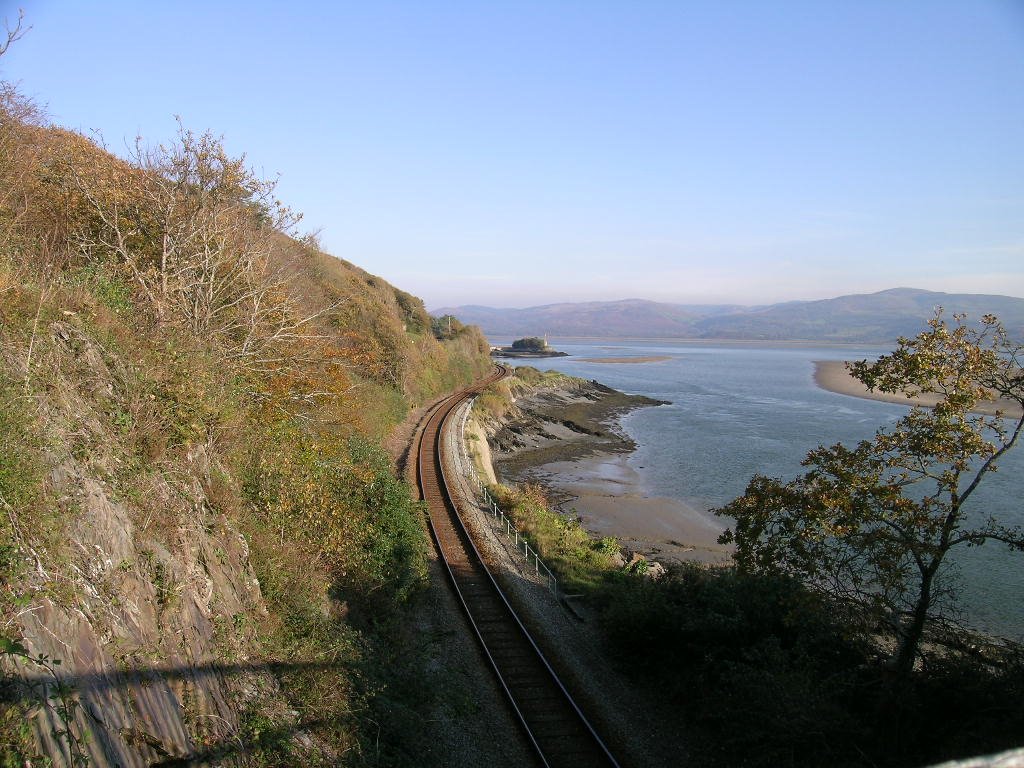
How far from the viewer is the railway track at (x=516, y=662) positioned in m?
9.59

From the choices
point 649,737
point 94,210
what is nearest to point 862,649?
point 649,737

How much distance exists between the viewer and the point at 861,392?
77.9 meters

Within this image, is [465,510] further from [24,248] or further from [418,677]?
[24,248]

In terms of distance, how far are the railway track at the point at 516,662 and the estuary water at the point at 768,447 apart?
7108 millimetres

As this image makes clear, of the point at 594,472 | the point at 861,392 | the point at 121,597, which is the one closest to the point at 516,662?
the point at 121,597

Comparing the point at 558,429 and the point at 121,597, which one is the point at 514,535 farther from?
the point at 558,429

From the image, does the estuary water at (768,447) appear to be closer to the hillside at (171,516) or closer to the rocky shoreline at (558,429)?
the rocky shoreline at (558,429)

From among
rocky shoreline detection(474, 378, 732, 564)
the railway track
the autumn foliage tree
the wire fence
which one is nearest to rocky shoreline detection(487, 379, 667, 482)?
rocky shoreline detection(474, 378, 732, 564)

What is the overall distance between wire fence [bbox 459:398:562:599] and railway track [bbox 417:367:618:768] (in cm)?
Result: 161

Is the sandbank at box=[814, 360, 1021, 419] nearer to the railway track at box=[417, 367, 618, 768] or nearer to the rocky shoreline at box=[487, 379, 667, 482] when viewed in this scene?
the rocky shoreline at box=[487, 379, 667, 482]

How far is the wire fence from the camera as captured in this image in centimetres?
1617

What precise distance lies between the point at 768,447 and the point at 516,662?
117ft

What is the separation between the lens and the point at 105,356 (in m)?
7.88

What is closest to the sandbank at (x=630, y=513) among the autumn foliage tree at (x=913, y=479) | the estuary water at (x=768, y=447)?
the estuary water at (x=768, y=447)
